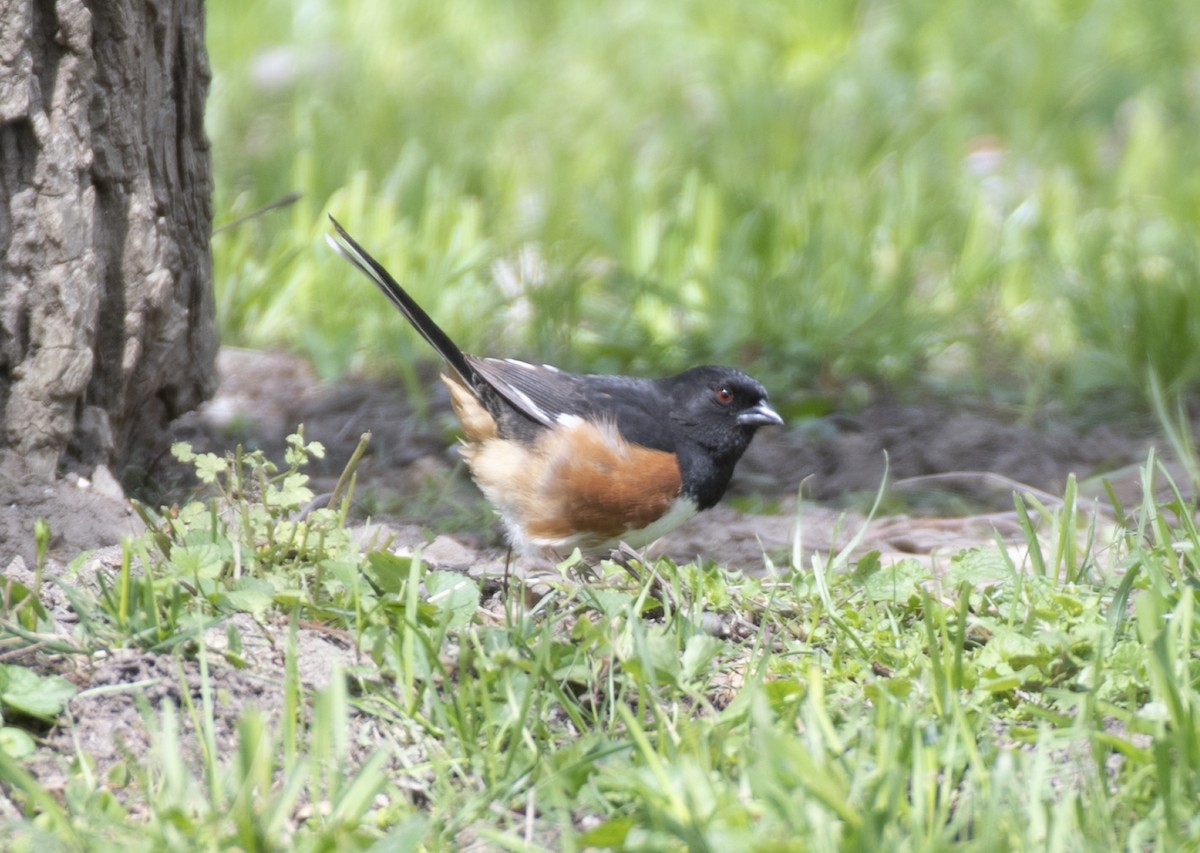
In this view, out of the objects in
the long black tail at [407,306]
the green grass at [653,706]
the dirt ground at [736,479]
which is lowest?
the dirt ground at [736,479]

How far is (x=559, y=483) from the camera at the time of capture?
11.7 ft

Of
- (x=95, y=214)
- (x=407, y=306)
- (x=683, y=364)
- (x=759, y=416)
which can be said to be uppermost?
(x=95, y=214)

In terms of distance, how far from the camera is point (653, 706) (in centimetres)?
232

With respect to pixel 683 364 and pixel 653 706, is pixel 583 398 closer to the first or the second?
pixel 683 364

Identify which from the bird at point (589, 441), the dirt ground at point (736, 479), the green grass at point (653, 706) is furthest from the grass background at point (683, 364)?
the bird at point (589, 441)

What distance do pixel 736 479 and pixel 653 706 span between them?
2062 mm

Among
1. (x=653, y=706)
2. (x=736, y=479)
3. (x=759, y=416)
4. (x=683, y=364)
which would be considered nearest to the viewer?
(x=653, y=706)

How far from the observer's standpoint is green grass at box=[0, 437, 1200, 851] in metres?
1.96

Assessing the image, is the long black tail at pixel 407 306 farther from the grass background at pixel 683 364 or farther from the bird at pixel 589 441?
the grass background at pixel 683 364

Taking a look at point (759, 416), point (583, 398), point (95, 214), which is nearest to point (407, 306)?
point (583, 398)

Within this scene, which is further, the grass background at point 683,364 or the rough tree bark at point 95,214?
the rough tree bark at point 95,214

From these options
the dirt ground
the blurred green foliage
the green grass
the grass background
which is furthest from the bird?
the blurred green foliage

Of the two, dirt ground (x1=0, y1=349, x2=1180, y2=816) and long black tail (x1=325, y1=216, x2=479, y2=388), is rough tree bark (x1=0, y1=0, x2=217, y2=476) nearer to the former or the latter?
dirt ground (x1=0, y1=349, x2=1180, y2=816)

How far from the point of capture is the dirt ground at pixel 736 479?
2965 millimetres
